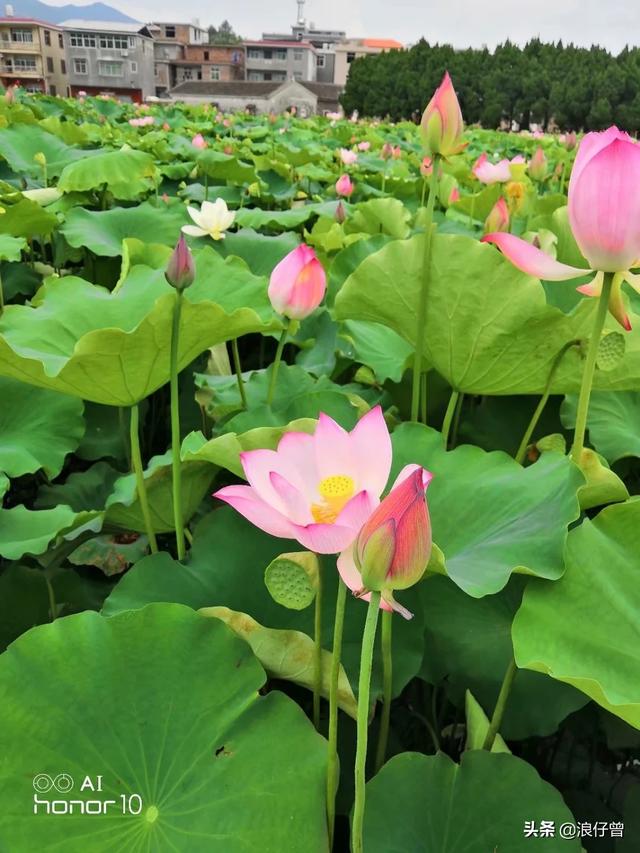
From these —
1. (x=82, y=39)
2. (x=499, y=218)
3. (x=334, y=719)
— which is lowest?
(x=334, y=719)

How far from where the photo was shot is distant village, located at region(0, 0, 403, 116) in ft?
94.6

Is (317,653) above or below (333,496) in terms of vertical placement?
below

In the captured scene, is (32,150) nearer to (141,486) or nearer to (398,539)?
(141,486)

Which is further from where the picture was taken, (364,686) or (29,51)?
(29,51)

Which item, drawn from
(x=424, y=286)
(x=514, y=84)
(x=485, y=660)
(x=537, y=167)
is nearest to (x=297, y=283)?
(x=424, y=286)

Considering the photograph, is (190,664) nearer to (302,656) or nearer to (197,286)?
(302,656)

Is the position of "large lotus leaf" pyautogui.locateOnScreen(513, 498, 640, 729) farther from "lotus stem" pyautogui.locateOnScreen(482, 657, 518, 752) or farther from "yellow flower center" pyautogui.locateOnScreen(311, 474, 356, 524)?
"yellow flower center" pyautogui.locateOnScreen(311, 474, 356, 524)

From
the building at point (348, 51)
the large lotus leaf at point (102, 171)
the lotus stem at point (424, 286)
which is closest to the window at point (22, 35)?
the building at point (348, 51)

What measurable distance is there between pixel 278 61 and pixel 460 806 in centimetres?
4888

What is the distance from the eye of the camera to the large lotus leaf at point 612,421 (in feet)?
2.95

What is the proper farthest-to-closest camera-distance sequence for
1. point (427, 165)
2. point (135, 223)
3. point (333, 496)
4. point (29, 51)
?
1. point (29, 51)
2. point (135, 223)
3. point (427, 165)
4. point (333, 496)

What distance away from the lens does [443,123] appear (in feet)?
2.73

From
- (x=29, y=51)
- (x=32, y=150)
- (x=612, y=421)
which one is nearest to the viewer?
(x=612, y=421)

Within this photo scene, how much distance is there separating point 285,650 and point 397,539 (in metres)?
0.24
